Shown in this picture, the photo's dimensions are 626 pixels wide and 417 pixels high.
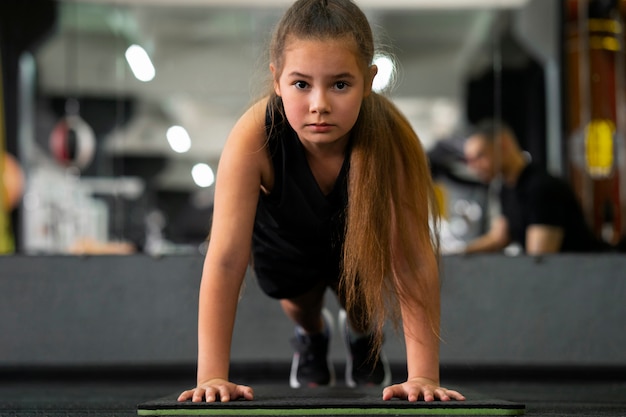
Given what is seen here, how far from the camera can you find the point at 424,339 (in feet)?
4.42

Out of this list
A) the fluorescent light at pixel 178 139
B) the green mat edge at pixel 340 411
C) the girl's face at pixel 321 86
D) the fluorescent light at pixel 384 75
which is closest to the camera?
the green mat edge at pixel 340 411

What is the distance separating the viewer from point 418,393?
1.25 metres

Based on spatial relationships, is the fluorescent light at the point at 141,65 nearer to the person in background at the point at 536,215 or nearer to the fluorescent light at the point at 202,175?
the fluorescent light at the point at 202,175

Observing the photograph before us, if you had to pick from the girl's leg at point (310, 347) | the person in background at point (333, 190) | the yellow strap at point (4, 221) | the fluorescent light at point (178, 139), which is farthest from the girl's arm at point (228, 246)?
the fluorescent light at point (178, 139)

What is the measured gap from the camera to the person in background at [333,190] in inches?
49.9

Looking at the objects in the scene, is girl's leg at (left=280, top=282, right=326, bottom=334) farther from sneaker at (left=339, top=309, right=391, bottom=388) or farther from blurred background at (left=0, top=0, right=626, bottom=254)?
blurred background at (left=0, top=0, right=626, bottom=254)

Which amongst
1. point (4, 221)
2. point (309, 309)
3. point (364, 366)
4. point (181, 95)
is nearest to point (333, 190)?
point (309, 309)

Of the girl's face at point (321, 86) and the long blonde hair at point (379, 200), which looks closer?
the girl's face at point (321, 86)

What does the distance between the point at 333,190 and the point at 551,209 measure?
81.0 inches

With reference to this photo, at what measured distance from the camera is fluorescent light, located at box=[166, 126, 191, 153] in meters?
4.98

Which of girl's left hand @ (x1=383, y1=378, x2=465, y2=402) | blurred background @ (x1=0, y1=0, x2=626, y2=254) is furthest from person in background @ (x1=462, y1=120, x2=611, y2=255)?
girl's left hand @ (x1=383, y1=378, x2=465, y2=402)

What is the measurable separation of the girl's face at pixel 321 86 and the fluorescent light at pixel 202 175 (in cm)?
360

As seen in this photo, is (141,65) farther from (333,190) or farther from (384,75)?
(333,190)

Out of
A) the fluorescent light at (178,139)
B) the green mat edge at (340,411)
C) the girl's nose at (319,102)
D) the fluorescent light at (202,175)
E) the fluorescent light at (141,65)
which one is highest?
the fluorescent light at (141,65)
